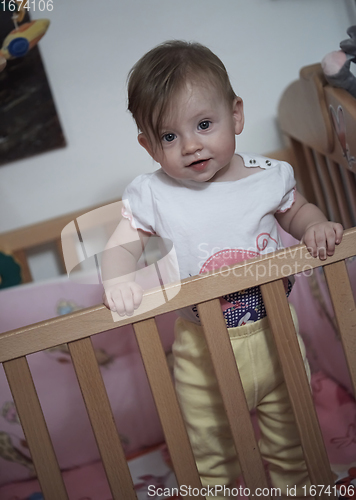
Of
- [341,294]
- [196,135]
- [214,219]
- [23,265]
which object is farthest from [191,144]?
[23,265]

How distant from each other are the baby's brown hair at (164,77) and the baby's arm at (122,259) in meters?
0.14

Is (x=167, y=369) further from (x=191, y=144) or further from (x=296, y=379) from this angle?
(x=191, y=144)

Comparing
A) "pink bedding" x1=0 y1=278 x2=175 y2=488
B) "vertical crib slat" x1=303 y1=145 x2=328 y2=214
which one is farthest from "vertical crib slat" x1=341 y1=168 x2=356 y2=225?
"pink bedding" x1=0 y1=278 x2=175 y2=488

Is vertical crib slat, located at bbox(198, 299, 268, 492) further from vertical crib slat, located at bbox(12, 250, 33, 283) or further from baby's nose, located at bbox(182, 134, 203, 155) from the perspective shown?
vertical crib slat, located at bbox(12, 250, 33, 283)

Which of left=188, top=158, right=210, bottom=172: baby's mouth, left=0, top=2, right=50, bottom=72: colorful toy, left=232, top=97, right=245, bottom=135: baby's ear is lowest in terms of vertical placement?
left=188, top=158, right=210, bottom=172: baby's mouth

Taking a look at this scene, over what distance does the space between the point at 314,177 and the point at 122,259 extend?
724mm

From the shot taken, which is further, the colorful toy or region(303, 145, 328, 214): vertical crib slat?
region(303, 145, 328, 214): vertical crib slat

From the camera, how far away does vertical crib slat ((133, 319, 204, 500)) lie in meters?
0.56

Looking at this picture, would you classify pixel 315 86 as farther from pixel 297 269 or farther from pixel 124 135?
pixel 297 269

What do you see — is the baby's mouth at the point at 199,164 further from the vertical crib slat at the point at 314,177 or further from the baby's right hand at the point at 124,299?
the vertical crib slat at the point at 314,177

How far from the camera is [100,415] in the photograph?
559 millimetres

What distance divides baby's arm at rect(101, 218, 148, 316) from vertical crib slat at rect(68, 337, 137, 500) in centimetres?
7

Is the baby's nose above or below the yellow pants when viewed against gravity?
above

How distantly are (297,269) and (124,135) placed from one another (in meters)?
0.69
